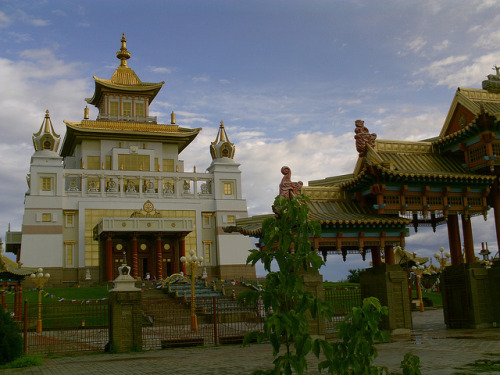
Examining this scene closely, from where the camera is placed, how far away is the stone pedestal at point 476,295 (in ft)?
65.9

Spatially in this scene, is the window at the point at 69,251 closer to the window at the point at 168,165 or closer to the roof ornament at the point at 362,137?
the window at the point at 168,165

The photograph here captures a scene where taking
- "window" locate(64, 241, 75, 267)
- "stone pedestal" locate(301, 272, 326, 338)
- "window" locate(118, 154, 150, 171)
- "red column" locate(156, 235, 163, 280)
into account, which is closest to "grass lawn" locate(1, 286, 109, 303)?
"red column" locate(156, 235, 163, 280)

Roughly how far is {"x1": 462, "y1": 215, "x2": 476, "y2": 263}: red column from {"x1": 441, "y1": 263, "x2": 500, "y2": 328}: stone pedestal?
726mm

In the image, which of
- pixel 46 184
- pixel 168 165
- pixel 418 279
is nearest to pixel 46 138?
pixel 46 184

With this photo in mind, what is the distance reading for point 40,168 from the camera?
55.7 m

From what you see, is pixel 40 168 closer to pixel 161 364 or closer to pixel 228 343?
pixel 228 343

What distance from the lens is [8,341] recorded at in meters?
14.5

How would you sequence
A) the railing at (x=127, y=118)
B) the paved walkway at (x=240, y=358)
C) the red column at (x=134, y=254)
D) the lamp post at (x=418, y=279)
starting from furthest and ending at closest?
the railing at (x=127, y=118) → the red column at (x=134, y=254) → the lamp post at (x=418, y=279) → the paved walkway at (x=240, y=358)

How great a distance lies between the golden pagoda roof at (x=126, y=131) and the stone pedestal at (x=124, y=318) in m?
45.4

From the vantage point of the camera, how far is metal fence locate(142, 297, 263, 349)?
1950 centimetres

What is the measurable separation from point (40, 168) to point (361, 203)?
140ft

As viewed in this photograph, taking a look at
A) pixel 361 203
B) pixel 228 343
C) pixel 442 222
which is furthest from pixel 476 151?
pixel 228 343

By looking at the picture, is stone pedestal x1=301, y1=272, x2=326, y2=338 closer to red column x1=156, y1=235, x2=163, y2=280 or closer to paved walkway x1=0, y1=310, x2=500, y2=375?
paved walkway x1=0, y1=310, x2=500, y2=375

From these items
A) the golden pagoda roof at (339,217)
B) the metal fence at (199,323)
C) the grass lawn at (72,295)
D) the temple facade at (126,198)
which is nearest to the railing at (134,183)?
the temple facade at (126,198)
